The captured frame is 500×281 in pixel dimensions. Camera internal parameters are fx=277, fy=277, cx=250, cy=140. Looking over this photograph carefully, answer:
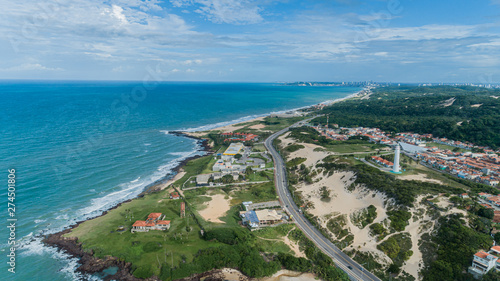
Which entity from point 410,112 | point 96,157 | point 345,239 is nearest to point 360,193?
point 345,239

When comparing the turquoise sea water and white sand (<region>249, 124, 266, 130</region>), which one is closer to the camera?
the turquoise sea water

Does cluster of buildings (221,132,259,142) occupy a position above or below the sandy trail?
above

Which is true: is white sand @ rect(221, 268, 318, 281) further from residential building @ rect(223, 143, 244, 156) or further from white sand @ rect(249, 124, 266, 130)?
white sand @ rect(249, 124, 266, 130)

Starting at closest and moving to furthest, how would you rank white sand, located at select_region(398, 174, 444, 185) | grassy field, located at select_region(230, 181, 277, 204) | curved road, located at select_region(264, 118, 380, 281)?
curved road, located at select_region(264, 118, 380, 281)
white sand, located at select_region(398, 174, 444, 185)
grassy field, located at select_region(230, 181, 277, 204)

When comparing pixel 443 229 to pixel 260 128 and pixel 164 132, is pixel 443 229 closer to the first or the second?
pixel 260 128

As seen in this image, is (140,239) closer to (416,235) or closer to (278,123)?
(416,235)

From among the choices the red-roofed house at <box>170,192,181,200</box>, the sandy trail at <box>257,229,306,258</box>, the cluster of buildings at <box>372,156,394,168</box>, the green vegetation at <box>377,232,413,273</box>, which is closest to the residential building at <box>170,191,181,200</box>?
the red-roofed house at <box>170,192,181,200</box>
